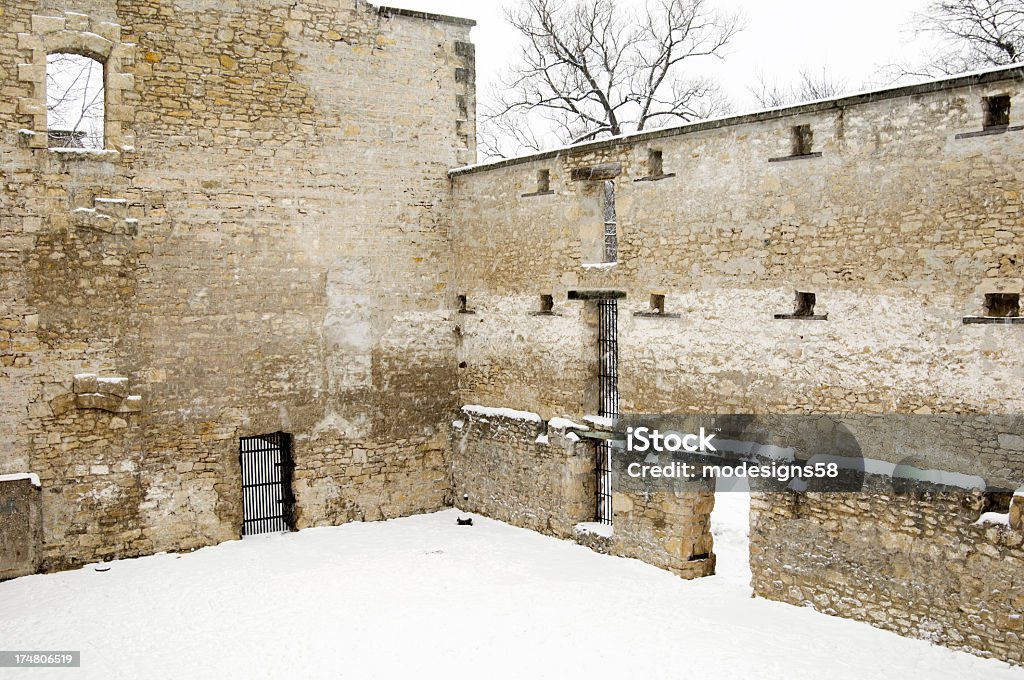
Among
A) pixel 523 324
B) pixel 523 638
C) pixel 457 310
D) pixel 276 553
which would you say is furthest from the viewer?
pixel 457 310

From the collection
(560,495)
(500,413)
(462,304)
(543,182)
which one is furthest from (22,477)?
(543,182)

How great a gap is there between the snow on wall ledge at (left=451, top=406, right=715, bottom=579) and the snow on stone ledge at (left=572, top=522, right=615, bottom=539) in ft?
0.11

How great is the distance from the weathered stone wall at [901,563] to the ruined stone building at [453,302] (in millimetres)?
29

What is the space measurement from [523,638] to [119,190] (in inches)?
287

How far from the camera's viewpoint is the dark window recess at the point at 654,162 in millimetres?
10398

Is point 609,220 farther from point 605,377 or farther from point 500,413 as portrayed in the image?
point 500,413

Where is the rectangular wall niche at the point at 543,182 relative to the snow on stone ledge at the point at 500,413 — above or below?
above

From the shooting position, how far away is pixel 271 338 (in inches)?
464

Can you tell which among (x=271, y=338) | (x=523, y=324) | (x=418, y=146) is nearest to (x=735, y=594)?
(x=523, y=324)

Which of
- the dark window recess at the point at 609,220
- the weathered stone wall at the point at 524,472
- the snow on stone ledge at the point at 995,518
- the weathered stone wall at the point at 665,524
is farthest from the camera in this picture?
the weathered stone wall at the point at 524,472

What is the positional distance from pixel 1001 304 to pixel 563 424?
553 cm

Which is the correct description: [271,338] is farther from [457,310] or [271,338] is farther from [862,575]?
[862,575]

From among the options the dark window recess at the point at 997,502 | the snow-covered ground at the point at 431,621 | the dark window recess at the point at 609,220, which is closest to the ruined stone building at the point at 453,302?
the dark window recess at the point at 997,502

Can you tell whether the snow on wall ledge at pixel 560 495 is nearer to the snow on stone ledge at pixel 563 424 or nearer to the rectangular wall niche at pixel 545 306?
the snow on stone ledge at pixel 563 424
